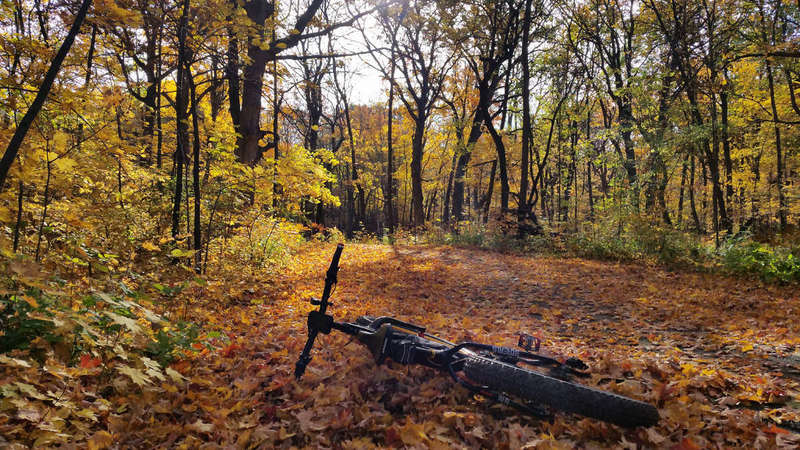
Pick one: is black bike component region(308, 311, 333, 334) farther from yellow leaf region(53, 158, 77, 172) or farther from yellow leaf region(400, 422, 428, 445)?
yellow leaf region(53, 158, 77, 172)

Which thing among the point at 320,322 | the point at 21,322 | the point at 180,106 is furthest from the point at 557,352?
the point at 180,106

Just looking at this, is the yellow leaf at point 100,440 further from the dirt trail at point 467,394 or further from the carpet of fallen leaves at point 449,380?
the dirt trail at point 467,394

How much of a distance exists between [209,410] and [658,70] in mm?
19278

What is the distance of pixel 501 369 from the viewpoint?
3.11 meters

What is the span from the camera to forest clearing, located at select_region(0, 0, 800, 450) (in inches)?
110

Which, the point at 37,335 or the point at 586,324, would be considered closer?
the point at 37,335

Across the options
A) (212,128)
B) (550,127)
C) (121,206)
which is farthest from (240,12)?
(550,127)

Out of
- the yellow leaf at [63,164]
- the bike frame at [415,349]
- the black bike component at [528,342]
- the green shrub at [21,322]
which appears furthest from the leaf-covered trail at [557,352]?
the yellow leaf at [63,164]

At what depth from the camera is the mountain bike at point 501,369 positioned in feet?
8.70

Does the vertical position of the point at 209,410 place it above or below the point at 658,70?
below

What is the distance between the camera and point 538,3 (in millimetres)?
15562

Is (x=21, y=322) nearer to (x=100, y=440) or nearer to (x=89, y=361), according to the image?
(x=89, y=361)

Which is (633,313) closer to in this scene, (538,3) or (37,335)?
(37,335)

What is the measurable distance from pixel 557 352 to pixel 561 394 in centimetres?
219
